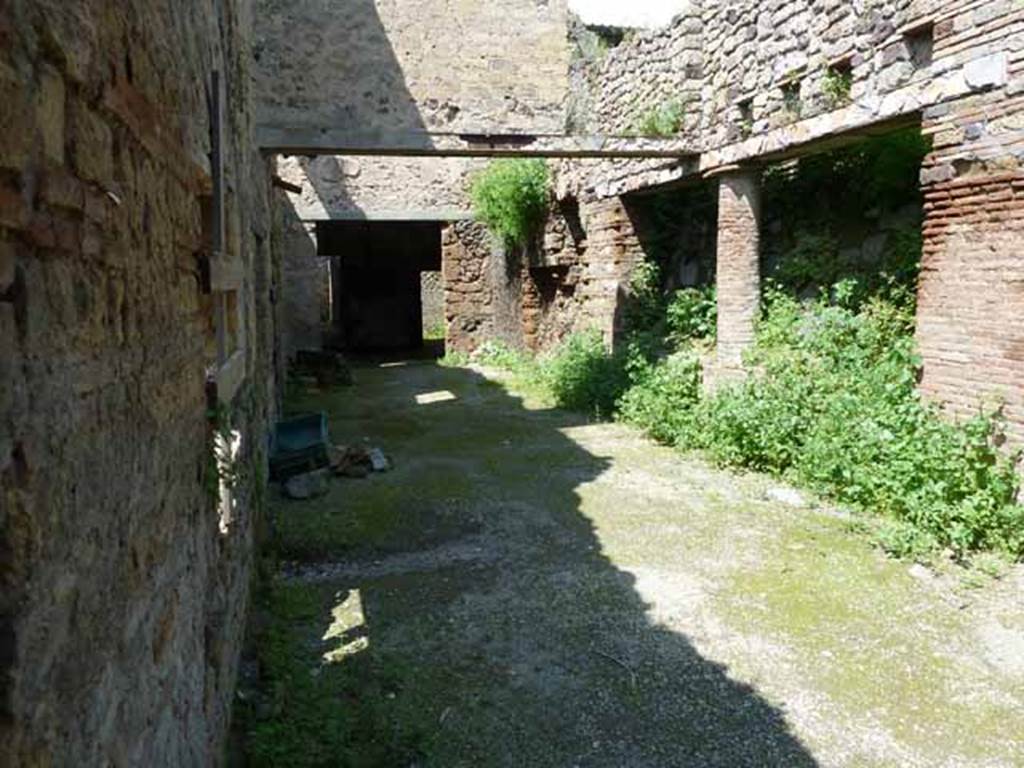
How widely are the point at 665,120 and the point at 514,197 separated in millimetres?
4586

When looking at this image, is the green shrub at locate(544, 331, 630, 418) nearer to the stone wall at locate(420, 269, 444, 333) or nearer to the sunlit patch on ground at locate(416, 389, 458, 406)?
the sunlit patch on ground at locate(416, 389, 458, 406)

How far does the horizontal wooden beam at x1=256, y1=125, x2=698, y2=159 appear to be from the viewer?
7.14 m

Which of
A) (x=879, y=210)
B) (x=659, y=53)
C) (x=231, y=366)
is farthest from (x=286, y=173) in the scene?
(x=231, y=366)

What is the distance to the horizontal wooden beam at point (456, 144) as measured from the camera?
7141 mm

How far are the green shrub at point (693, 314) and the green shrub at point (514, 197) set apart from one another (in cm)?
393

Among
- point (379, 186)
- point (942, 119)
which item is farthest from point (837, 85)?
point (379, 186)

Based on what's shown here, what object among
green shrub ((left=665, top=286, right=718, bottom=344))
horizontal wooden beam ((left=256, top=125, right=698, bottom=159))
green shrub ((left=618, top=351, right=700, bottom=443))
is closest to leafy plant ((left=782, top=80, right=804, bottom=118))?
horizontal wooden beam ((left=256, top=125, right=698, bottom=159))

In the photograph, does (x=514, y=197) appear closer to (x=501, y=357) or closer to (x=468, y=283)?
(x=468, y=283)

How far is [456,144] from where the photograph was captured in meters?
7.68

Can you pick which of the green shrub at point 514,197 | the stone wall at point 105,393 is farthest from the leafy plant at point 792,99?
the green shrub at point 514,197

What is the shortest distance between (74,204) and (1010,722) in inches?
140

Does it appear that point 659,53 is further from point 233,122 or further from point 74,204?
point 74,204

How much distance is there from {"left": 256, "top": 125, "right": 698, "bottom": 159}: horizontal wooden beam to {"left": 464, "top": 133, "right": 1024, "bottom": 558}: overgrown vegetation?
156 cm

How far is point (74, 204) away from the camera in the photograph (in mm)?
1185
